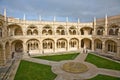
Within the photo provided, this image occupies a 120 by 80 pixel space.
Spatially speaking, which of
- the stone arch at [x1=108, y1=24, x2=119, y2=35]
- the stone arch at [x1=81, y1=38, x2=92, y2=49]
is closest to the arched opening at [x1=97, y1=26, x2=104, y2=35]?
the stone arch at [x1=108, y1=24, x2=119, y2=35]

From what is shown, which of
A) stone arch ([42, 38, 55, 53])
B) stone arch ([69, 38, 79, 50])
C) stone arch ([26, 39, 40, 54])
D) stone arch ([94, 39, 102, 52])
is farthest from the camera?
stone arch ([69, 38, 79, 50])

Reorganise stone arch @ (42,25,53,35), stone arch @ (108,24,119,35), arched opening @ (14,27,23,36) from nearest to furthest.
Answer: stone arch @ (108,24,119,35), arched opening @ (14,27,23,36), stone arch @ (42,25,53,35)

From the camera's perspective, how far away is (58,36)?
120 ft

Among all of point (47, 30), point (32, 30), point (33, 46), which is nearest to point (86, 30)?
point (47, 30)

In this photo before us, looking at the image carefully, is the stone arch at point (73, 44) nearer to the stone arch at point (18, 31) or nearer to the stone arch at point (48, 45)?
the stone arch at point (48, 45)

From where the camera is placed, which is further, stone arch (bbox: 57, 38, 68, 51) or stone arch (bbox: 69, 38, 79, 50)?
stone arch (bbox: 69, 38, 79, 50)

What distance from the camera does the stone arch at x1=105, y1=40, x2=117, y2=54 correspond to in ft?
101

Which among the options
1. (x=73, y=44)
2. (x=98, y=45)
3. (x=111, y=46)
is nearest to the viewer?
(x=111, y=46)

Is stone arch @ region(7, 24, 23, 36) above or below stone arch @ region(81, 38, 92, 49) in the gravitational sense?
above

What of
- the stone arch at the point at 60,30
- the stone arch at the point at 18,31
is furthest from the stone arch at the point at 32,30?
the stone arch at the point at 60,30

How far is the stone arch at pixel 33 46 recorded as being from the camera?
1375 inches

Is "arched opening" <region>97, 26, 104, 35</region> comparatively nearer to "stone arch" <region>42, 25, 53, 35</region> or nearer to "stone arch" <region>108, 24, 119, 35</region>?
"stone arch" <region>108, 24, 119, 35</region>

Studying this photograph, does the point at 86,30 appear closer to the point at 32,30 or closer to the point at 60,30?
the point at 60,30

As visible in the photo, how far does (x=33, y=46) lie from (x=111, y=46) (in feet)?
81.4
